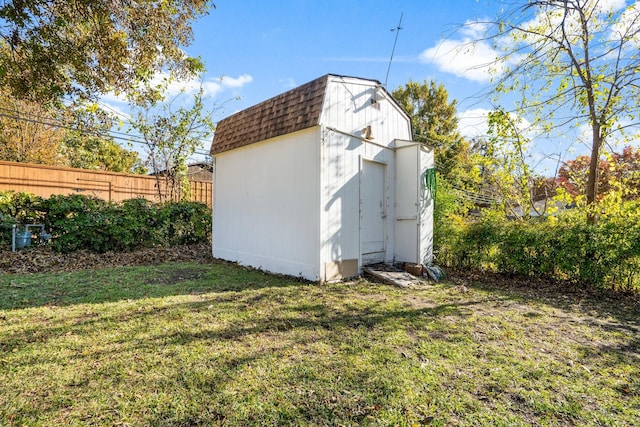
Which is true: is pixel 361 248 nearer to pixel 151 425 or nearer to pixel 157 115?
pixel 151 425

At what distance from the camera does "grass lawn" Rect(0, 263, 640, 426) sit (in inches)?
76.2

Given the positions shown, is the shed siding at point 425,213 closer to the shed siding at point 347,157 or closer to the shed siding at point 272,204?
the shed siding at point 347,157

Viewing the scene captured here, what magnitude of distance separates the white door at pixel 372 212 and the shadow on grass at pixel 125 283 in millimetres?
1486

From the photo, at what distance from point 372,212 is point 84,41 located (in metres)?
5.42

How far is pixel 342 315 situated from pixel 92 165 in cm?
2273

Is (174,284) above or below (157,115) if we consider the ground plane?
below

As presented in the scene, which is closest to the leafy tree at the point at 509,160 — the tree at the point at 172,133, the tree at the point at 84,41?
the tree at the point at 84,41

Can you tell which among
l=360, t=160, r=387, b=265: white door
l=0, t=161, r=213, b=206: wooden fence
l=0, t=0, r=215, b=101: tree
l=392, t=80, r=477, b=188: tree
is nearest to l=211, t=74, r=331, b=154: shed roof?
l=360, t=160, r=387, b=265: white door

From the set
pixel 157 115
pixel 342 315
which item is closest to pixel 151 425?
pixel 342 315

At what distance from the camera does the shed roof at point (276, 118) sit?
5.21 meters

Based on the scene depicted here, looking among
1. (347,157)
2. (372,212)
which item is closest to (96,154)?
(347,157)

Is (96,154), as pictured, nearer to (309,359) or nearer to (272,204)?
(272,204)

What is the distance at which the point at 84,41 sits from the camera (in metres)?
4.71

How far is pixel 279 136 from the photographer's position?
5.81m
